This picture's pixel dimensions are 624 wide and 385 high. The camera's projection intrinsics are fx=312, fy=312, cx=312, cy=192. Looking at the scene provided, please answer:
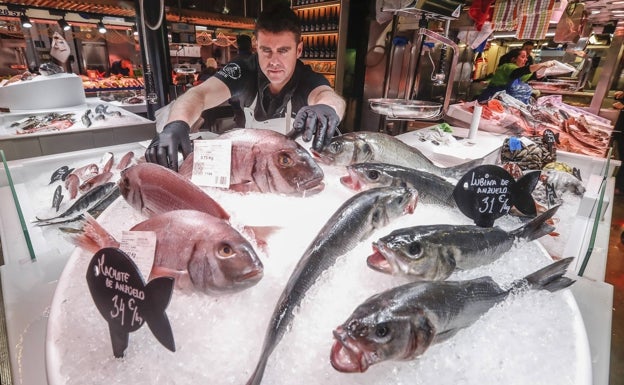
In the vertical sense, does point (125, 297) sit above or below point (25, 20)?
below

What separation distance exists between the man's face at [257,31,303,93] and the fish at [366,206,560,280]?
179cm

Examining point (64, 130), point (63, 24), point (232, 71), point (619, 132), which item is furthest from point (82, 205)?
point (63, 24)

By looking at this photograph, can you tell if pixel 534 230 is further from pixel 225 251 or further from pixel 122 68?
pixel 122 68

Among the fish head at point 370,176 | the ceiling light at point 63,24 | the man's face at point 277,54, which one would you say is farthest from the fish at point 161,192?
the ceiling light at point 63,24

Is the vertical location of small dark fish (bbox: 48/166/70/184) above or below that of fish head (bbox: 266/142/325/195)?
below

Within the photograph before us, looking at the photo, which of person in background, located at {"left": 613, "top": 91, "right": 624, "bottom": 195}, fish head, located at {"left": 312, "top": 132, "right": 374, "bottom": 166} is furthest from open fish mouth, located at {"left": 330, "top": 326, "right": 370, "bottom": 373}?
person in background, located at {"left": 613, "top": 91, "right": 624, "bottom": 195}

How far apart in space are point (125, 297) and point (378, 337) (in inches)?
22.2

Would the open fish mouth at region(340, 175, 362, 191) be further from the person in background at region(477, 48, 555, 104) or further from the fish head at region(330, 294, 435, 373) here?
the person in background at region(477, 48, 555, 104)

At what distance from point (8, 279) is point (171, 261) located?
762 millimetres

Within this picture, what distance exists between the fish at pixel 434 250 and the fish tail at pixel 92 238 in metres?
0.71

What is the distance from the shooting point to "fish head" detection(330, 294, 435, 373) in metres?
0.63

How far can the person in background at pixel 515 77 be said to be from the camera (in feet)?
15.1

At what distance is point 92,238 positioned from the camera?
0.84 metres

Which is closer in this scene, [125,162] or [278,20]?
[125,162]
